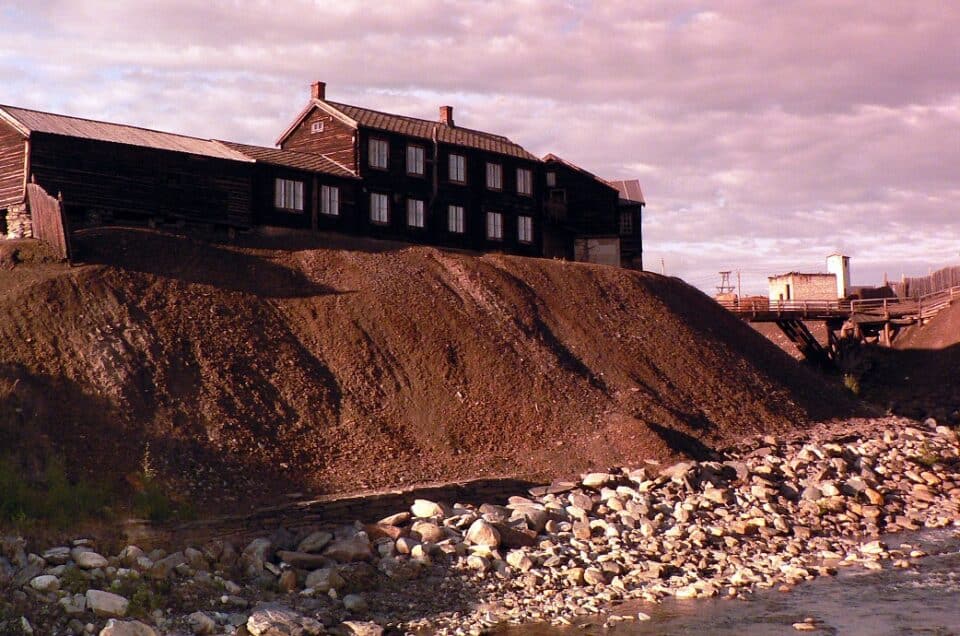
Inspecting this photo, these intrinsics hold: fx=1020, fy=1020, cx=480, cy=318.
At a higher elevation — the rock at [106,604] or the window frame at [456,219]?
the window frame at [456,219]

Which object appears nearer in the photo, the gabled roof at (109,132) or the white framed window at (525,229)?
the gabled roof at (109,132)

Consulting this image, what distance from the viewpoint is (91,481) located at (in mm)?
24203

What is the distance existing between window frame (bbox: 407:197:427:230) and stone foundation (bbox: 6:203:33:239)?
16.6m

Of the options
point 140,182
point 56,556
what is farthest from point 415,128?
point 56,556

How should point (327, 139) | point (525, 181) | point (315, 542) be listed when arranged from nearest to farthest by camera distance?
point (315, 542)
point (327, 139)
point (525, 181)

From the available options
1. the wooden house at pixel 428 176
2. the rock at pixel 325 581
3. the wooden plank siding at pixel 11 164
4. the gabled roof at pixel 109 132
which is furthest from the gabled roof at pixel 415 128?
the rock at pixel 325 581

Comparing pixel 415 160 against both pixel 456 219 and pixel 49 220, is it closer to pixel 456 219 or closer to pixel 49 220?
pixel 456 219

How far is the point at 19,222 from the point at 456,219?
1956 centimetres

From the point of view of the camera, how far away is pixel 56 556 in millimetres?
20578

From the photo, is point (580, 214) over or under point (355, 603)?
over

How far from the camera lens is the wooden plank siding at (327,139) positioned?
148 feet

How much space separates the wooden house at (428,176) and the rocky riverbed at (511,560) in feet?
62.8

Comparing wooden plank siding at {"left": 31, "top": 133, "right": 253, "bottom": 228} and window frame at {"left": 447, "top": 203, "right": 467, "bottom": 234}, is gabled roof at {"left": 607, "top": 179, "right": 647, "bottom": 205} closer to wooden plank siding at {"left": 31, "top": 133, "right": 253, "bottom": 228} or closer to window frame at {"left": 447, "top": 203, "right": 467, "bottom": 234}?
window frame at {"left": 447, "top": 203, "right": 467, "bottom": 234}

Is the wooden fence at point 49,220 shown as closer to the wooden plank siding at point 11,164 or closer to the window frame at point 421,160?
the wooden plank siding at point 11,164
